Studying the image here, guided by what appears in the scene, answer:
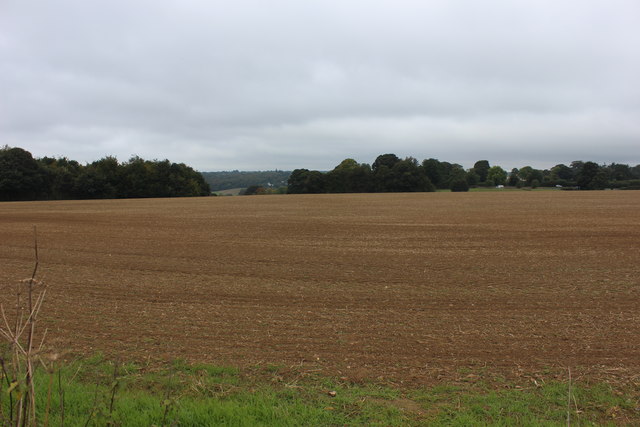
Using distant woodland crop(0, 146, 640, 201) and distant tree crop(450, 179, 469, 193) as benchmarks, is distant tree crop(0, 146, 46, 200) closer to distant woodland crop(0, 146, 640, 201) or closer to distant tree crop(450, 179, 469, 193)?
distant woodland crop(0, 146, 640, 201)

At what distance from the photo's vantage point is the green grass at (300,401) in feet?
12.9

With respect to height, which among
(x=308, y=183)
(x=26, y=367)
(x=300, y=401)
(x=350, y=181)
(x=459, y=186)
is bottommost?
(x=300, y=401)

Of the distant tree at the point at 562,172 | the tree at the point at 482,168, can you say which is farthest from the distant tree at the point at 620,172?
the tree at the point at 482,168

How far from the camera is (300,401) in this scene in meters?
4.34

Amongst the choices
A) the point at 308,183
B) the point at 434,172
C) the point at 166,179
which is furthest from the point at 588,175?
the point at 166,179

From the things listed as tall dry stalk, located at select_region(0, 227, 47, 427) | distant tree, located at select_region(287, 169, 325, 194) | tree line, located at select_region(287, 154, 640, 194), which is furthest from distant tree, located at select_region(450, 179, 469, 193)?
tall dry stalk, located at select_region(0, 227, 47, 427)

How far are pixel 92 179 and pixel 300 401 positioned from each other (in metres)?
79.2

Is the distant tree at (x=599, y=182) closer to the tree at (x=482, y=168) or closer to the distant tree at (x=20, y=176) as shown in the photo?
the tree at (x=482, y=168)

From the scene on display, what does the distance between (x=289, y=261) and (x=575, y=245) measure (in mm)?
11272

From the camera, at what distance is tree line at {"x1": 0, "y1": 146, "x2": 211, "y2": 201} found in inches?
2579

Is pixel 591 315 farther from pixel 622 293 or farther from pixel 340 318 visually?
pixel 340 318

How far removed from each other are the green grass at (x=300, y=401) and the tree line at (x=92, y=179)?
7650 centimetres

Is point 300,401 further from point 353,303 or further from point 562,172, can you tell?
point 562,172

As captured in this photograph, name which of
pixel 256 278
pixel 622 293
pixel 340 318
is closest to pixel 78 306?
pixel 256 278
